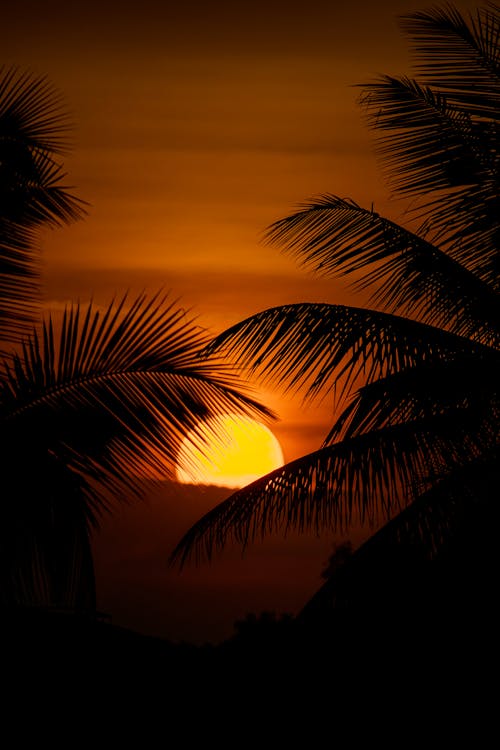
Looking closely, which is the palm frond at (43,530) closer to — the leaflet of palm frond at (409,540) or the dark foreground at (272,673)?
the dark foreground at (272,673)

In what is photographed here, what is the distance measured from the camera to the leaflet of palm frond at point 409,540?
7082 millimetres

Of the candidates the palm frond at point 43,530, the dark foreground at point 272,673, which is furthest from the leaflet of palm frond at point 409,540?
the palm frond at point 43,530

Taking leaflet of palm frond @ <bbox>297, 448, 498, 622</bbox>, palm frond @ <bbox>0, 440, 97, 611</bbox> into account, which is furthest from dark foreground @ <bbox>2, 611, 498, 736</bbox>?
→ palm frond @ <bbox>0, 440, 97, 611</bbox>

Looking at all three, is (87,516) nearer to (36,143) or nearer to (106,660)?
(106,660)

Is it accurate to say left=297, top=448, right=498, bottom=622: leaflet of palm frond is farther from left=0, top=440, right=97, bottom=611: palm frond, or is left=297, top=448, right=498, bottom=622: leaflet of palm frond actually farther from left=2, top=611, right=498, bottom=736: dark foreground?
left=0, top=440, right=97, bottom=611: palm frond

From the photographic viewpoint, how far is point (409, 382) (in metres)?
7.30

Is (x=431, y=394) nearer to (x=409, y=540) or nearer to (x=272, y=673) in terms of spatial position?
(x=409, y=540)

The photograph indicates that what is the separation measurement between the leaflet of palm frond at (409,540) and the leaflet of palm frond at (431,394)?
0.40m

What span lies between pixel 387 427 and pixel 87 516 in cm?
221

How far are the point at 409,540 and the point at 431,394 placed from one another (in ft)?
3.38

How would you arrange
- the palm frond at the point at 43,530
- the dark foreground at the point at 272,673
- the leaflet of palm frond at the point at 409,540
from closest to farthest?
the dark foreground at the point at 272,673
the palm frond at the point at 43,530
the leaflet of palm frond at the point at 409,540

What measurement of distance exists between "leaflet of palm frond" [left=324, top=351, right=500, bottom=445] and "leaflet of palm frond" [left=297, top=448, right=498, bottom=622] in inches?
15.6

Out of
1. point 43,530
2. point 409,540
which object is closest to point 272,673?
point 409,540

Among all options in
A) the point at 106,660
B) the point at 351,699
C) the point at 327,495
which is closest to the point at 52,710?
the point at 106,660
